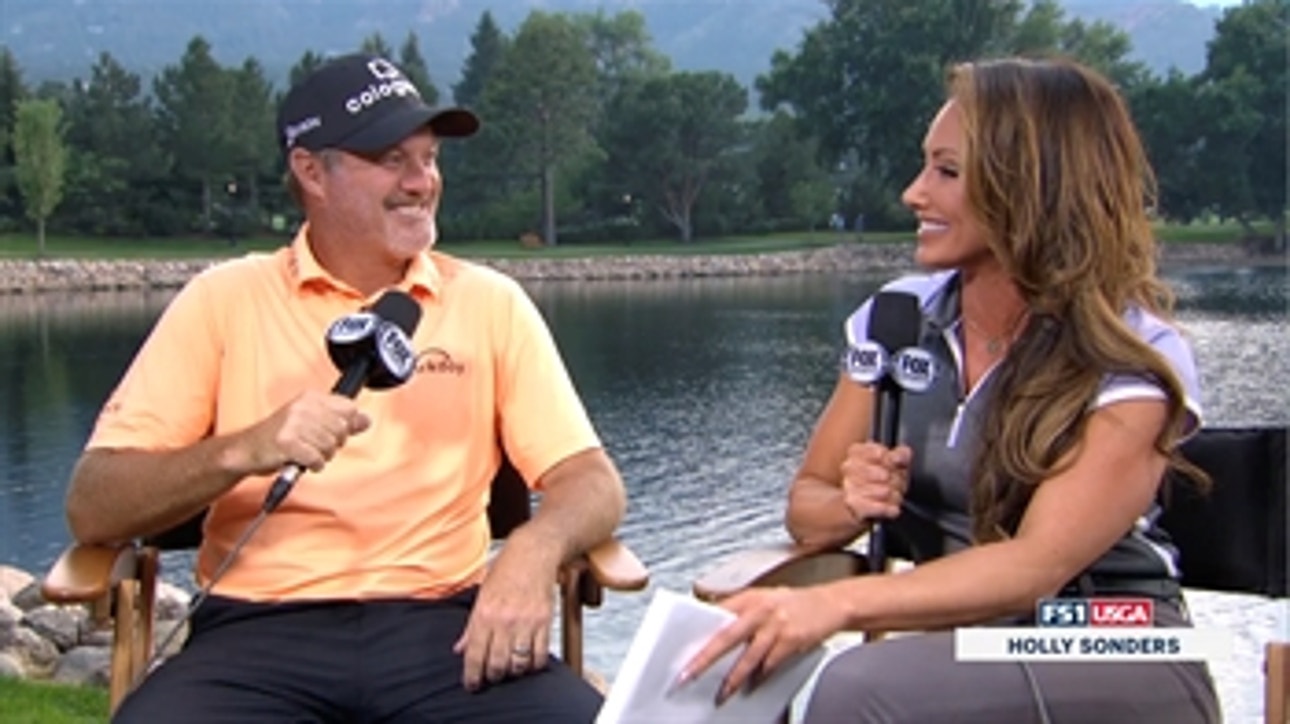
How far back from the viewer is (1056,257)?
2869mm

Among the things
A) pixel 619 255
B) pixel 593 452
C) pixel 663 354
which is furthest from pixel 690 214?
pixel 593 452

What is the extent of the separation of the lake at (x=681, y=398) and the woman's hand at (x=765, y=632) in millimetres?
1363

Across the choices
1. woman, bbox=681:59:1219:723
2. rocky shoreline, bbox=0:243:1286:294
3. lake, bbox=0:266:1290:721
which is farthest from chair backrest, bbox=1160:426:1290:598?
rocky shoreline, bbox=0:243:1286:294

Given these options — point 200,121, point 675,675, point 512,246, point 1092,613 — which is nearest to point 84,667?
point 675,675

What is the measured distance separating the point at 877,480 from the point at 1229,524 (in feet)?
2.34

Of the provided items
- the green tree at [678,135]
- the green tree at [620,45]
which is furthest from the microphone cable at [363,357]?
the green tree at [620,45]

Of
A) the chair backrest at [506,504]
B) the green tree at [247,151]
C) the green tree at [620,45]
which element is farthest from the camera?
the green tree at [620,45]

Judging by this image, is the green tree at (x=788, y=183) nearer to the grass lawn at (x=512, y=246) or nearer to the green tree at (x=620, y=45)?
the grass lawn at (x=512, y=246)

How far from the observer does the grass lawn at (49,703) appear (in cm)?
622

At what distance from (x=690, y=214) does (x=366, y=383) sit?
7027 centimetres

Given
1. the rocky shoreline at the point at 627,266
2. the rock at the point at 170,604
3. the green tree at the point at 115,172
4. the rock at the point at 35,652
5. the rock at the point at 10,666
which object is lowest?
the rocky shoreline at the point at 627,266

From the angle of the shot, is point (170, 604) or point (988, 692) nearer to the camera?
point (988, 692)

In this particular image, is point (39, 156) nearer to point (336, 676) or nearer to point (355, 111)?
point (355, 111)

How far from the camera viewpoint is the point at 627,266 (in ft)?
206
